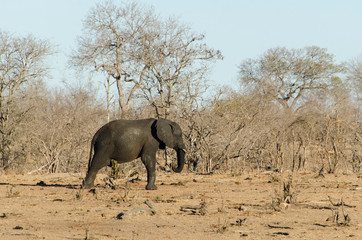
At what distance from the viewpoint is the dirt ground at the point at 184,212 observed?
7.39 meters

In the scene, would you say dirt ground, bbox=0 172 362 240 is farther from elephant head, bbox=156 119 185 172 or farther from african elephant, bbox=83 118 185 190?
elephant head, bbox=156 119 185 172

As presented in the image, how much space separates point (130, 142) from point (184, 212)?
140 inches

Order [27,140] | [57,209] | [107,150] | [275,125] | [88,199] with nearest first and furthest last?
[57,209], [88,199], [107,150], [275,125], [27,140]

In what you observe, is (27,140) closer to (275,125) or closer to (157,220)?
(275,125)

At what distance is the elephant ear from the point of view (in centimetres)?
1251

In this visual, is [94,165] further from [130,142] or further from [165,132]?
[165,132]

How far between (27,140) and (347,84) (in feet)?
A: 110

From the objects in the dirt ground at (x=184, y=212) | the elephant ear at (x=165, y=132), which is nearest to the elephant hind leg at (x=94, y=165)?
the dirt ground at (x=184, y=212)

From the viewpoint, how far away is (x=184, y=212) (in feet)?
29.9

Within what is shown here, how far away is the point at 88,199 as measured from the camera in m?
10.7

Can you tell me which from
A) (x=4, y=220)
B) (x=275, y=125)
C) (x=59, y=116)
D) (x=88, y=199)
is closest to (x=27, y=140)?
(x=59, y=116)

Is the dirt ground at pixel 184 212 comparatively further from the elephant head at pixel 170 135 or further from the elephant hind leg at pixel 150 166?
the elephant head at pixel 170 135

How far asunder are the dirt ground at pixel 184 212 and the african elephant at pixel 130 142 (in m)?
0.55

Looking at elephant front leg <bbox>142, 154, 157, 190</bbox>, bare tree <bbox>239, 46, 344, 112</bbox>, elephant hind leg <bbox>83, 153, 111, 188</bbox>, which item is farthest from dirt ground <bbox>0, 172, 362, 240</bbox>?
bare tree <bbox>239, 46, 344, 112</bbox>
